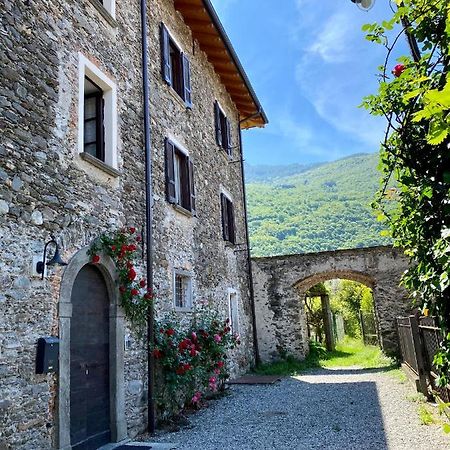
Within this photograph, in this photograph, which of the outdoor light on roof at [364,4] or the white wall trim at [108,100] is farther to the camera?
the white wall trim at [108,100]

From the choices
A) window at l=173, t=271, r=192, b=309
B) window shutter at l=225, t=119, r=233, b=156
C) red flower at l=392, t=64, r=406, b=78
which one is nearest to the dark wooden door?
window at l=173, t=271, r=192, b=309

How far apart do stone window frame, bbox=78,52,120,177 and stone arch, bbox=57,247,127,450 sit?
118cm

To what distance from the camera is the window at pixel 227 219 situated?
10.7 metres

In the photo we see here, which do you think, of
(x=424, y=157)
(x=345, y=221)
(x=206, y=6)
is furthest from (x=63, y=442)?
(x=345, y=221)

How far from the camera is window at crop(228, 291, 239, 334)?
416 inches

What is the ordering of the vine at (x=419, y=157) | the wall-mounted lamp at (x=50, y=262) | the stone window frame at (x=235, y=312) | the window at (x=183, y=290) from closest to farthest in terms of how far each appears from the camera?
1. the vine at (x=419, y=157)
2. the wall-mounted lamp at (x=50, y=262)
3. the window at (x=183, y=290)
4. the stone window frame at (x=235, y=312)

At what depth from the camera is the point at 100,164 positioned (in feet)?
17.4

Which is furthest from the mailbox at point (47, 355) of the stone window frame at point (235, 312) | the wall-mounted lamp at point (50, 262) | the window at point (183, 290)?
the stone window frame at point (235, 312)

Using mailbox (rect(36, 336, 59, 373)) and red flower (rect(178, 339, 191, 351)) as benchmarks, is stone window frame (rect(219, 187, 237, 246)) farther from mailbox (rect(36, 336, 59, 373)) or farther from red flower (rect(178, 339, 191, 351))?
mailbox (rect(36, 336, 59, 373))

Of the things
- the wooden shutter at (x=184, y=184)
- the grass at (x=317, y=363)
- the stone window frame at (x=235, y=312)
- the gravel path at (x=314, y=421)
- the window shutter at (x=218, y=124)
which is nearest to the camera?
the gravel path at (x=314, y=421)

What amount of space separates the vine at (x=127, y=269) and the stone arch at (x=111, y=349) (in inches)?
3.4

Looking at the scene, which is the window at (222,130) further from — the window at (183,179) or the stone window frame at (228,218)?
the window at (183,179)

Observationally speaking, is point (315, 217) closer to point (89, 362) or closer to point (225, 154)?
point (225, 154)

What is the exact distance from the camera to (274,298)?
12.6 m
